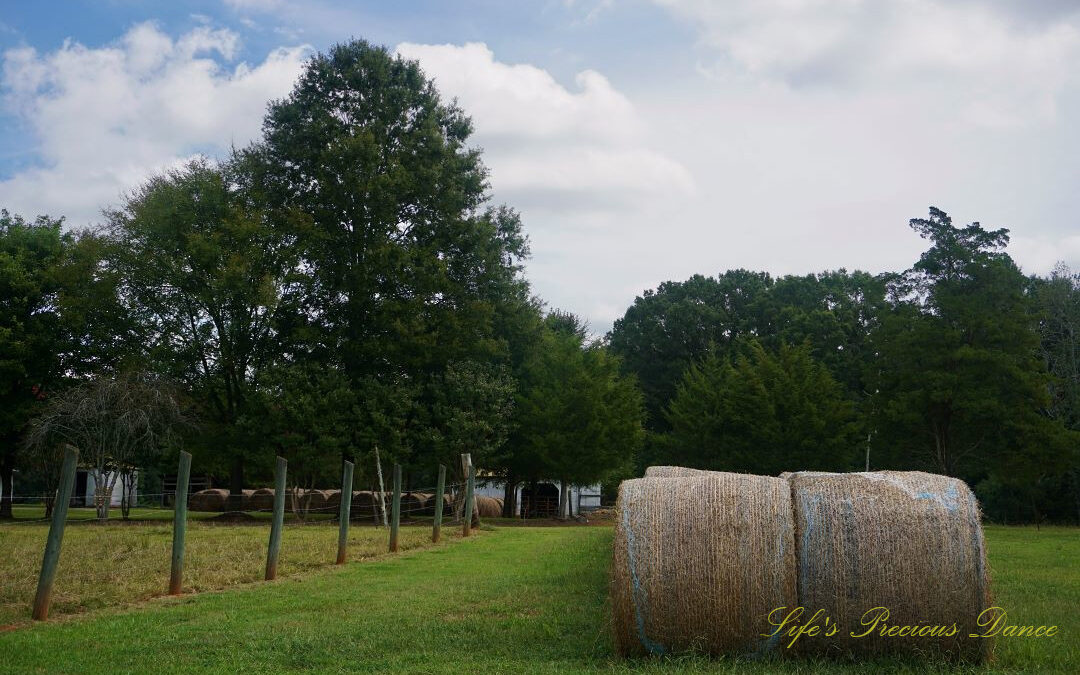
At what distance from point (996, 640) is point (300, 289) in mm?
31913

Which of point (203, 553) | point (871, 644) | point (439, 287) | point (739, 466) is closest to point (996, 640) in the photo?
point (871, 644)

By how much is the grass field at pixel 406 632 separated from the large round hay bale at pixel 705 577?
0.66ft

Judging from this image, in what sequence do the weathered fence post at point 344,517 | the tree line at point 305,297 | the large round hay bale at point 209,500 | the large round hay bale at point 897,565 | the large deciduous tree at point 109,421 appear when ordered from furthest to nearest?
1. the large round hay bale at point 209,500
2. the tree line at point 305,297
3. the large deciduous tree at point 109,421
4. the weathered fence post at point 344,517
5. the large round hay bale at point 897,565

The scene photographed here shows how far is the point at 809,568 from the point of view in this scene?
7180 mm

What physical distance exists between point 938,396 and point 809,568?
98.6 feet

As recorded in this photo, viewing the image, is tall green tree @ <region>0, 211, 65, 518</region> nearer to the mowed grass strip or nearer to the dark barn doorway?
the mowed grass strip

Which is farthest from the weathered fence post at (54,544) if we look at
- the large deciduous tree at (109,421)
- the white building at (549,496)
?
the white building at (549,496)

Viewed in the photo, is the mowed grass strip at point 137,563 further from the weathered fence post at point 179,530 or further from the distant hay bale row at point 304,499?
the distant hay bale row at point 304,499

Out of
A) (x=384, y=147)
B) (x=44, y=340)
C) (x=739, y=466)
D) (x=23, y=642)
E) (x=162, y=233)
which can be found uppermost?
(x=384, y=147)

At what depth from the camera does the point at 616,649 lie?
736cm

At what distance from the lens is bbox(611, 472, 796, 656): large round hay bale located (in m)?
7.12

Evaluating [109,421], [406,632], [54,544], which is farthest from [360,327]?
[406,632]

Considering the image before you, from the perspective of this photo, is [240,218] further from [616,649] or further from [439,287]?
[616,649]

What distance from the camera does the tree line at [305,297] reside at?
111ft
